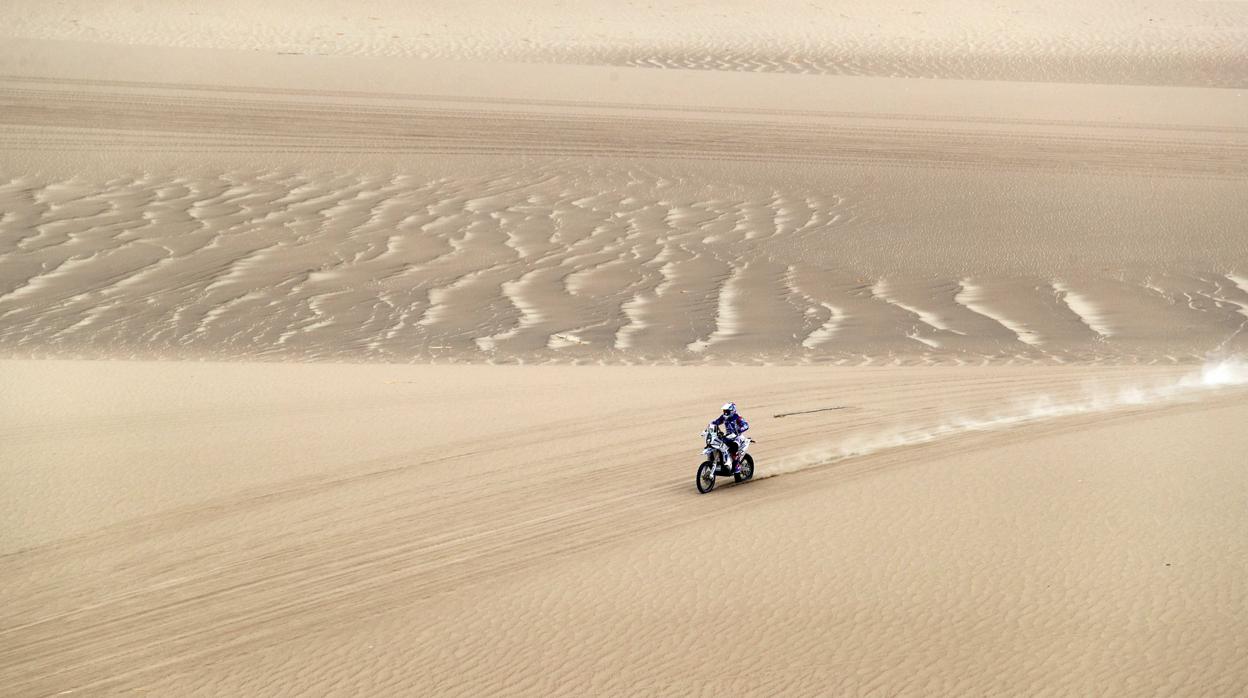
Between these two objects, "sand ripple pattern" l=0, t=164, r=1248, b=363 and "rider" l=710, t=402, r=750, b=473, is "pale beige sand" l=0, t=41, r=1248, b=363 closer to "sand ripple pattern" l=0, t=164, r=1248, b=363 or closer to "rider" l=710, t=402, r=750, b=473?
"sand ripple pattern" l=0, t=164, r=1248, b=363

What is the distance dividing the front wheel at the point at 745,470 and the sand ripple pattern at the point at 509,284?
3623 mm

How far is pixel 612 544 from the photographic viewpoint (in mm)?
5938

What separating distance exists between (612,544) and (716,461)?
846 millimetres

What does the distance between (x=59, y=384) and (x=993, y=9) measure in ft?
92.0

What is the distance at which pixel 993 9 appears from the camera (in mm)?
31969

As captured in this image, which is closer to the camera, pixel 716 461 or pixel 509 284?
pixel 716 461

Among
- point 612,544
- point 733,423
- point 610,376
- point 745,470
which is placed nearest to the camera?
point 612,544

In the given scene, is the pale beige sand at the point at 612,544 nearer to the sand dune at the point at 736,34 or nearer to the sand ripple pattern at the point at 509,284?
the sand ripple pattern at the point at 509,284

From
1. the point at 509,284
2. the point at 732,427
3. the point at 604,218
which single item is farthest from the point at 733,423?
the point at 604,218

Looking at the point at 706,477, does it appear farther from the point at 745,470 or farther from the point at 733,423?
the point at 733,423

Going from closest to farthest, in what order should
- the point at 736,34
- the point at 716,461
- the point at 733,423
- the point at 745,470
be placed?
the point at 733,423 → the point at 716,461 → the point at 745,470 → the point at 736,34

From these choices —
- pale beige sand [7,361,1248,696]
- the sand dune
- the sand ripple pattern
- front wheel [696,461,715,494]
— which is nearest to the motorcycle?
front wheel [696,461,715,494]

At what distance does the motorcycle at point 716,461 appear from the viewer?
6375 millimetres

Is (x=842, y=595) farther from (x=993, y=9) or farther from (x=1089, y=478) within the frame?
(x=993, y=9)
